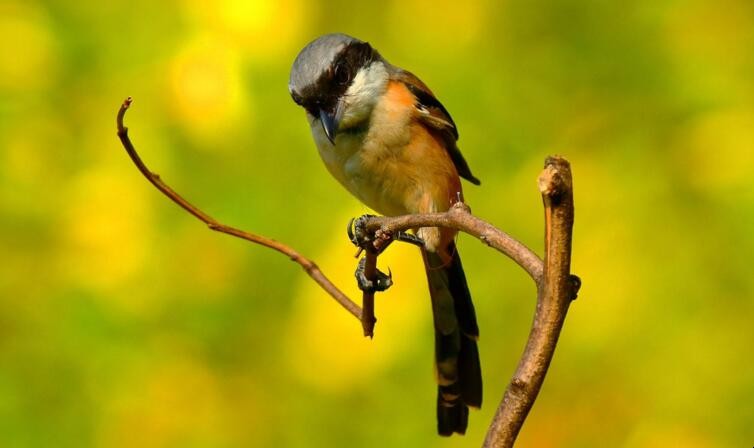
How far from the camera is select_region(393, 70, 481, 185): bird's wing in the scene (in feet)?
6.42

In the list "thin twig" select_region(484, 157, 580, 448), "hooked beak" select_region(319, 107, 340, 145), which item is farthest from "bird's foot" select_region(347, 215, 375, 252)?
"thin twig" select_region(484, 157, 580, 448)

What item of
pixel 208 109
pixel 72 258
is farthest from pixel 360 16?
pixel 72 258

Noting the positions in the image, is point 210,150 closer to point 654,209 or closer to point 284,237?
point 284,237

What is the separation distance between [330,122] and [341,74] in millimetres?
113

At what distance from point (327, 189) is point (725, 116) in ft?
3.29

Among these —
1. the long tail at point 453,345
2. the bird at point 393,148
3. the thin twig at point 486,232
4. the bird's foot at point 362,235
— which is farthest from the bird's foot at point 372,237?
the long tail at point 453,345

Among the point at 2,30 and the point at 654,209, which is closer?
the point at 654,209

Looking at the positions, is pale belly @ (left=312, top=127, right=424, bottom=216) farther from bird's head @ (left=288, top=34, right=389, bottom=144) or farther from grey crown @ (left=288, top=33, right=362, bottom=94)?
grey crown @ (left=288, top=33, right=362, bottom=94)

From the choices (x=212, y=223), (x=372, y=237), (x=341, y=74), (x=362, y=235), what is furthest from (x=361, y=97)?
(x=212, y=223)

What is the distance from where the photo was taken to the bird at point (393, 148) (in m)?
1.77

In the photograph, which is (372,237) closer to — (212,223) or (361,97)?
(212,223)

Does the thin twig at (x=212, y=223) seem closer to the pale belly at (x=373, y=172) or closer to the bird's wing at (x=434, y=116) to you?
the pale belly at (x=373, y=172)

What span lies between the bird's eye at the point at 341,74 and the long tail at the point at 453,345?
0.42 meters

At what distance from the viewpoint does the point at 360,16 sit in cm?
263
